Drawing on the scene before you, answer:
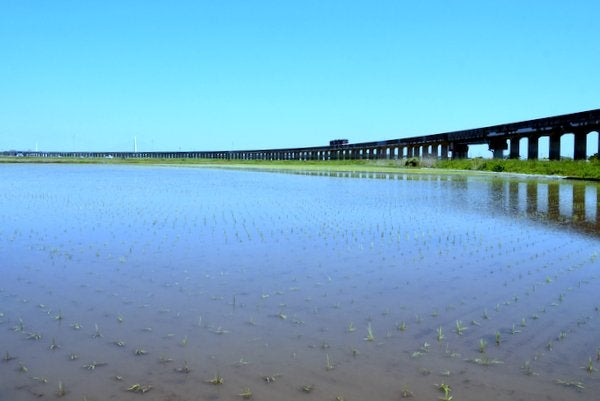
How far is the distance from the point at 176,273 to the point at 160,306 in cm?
178

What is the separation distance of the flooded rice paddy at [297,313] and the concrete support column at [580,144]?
38977 mm

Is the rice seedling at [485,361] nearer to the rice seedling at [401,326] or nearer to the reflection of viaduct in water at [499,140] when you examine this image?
the rice seedling at [401,326]

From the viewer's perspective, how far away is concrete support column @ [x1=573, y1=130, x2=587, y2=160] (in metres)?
47.6

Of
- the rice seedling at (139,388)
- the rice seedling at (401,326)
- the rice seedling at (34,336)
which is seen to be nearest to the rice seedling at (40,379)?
the rice seedling at (139,388)

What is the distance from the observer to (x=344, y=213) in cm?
1683

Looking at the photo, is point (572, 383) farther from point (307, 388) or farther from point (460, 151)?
point (460, 151)

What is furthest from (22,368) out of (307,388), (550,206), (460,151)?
(460,151)

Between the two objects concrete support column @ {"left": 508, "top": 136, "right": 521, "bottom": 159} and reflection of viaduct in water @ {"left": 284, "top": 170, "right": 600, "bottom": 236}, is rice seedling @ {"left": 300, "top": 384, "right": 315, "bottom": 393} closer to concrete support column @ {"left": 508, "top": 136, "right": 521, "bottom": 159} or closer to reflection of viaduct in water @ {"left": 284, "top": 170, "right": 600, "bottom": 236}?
reflection of viaduct in water @ {"left": 284, "top": 170, "right": 600, "bottom": 236}

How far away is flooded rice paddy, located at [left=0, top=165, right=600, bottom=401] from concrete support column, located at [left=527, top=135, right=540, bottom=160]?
153 feet

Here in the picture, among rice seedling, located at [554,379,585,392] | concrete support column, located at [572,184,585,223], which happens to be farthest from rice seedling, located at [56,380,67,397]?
concrete support column, located at [572,184,585,223]

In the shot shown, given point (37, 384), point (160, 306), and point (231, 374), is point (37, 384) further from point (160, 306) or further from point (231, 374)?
point (160, 306)

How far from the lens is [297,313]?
20.1 feet

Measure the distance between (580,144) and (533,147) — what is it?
8439mm

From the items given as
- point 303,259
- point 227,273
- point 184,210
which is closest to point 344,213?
point 184,210
